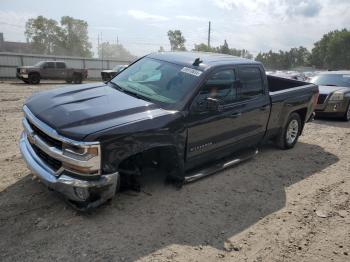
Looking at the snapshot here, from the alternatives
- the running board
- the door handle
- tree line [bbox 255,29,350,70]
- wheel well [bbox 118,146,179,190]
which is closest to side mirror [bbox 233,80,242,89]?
the door handle

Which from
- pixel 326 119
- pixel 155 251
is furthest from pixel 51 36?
pixel 155 251

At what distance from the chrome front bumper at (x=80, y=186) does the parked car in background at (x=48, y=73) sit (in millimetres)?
19468

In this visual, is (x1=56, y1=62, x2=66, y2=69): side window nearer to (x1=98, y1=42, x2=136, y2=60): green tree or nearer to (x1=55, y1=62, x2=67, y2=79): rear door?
(x1=55, y1=62, x2=67, y2=79): rear door

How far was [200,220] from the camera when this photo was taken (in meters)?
4.12

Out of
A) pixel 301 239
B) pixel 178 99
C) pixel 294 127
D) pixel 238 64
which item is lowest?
pixel 301 239

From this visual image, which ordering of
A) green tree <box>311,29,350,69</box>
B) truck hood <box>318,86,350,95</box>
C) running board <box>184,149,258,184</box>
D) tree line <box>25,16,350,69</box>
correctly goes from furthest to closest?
green tree <box>311,29,350,69</box> < tree line <box>25,16,350,69</box> < truck hood <box>318,86,350,95</box> < running board <box>184,149,258,184</box>

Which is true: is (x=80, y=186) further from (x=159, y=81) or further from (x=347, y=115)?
(x=347, y=115)

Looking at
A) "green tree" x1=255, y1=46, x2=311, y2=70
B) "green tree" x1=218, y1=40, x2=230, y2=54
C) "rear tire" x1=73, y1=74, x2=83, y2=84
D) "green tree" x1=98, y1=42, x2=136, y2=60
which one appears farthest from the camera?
"green tree" x1=98, y1=42, x2=136, y2=60

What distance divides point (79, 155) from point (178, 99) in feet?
5.20

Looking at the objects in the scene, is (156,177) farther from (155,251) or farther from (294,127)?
(294,127)

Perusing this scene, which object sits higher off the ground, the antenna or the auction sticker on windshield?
the antenna

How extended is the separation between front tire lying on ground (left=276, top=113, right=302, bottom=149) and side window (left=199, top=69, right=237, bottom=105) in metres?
2.13

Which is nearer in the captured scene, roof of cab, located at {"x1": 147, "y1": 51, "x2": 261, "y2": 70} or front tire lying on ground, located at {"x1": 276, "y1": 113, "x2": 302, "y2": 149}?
roof of cab, located at {"x1": 147, "y1": 51, "x2": 261, "y2": 70}

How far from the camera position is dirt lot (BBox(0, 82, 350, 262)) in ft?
11.3
